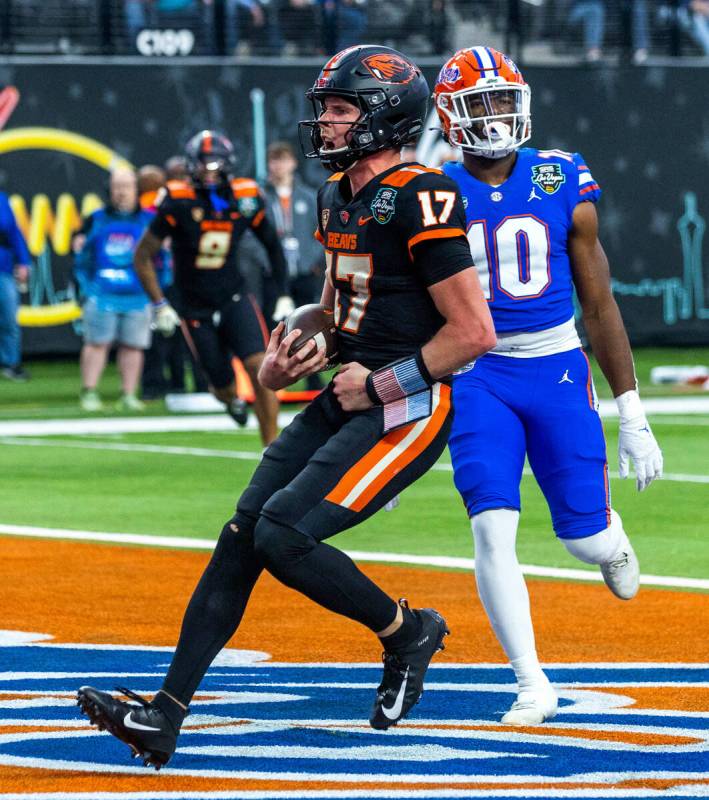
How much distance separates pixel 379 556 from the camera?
9.17 m

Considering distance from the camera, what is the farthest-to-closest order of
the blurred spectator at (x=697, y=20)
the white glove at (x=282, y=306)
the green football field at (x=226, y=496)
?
the blurred spectator at (x=697, y=20), the white glove at (x=282, y=306), the green football field at (x=226, y=496)

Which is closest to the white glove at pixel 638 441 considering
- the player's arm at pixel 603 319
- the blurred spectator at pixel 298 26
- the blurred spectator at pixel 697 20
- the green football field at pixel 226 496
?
the player's arm at pixel 603 319

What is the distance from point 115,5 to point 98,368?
694 cm

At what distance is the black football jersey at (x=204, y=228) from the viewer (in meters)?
13.2

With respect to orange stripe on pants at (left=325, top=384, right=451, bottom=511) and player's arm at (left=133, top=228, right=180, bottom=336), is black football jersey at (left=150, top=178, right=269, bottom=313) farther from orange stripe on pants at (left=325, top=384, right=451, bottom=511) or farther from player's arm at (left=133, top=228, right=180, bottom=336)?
orange stripe on pants at (left=325, top=384, right=451, bottom=511)

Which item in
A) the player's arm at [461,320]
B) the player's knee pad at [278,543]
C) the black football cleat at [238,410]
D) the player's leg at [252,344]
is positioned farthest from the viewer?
the black football cleat at [238,410]

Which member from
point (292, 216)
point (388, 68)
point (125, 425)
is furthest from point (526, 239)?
point (292, 216)

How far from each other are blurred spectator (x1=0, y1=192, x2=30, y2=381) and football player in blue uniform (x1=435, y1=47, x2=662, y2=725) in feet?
42.9

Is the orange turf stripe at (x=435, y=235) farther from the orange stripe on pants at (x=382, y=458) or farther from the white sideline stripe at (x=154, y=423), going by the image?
the white sideline stripe at (x=154, y=423)

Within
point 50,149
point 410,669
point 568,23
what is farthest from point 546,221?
point 568,23

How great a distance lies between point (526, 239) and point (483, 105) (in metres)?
0.47

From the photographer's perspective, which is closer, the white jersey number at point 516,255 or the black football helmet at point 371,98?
the black football helmet at point 371,98

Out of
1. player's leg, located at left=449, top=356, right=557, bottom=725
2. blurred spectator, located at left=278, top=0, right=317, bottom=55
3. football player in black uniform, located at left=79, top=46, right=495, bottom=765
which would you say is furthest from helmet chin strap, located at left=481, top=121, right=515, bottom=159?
blurred spectator, located at left=278, top=0, right=317, bottom=55

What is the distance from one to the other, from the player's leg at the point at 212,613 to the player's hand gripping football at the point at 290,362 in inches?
4.5
